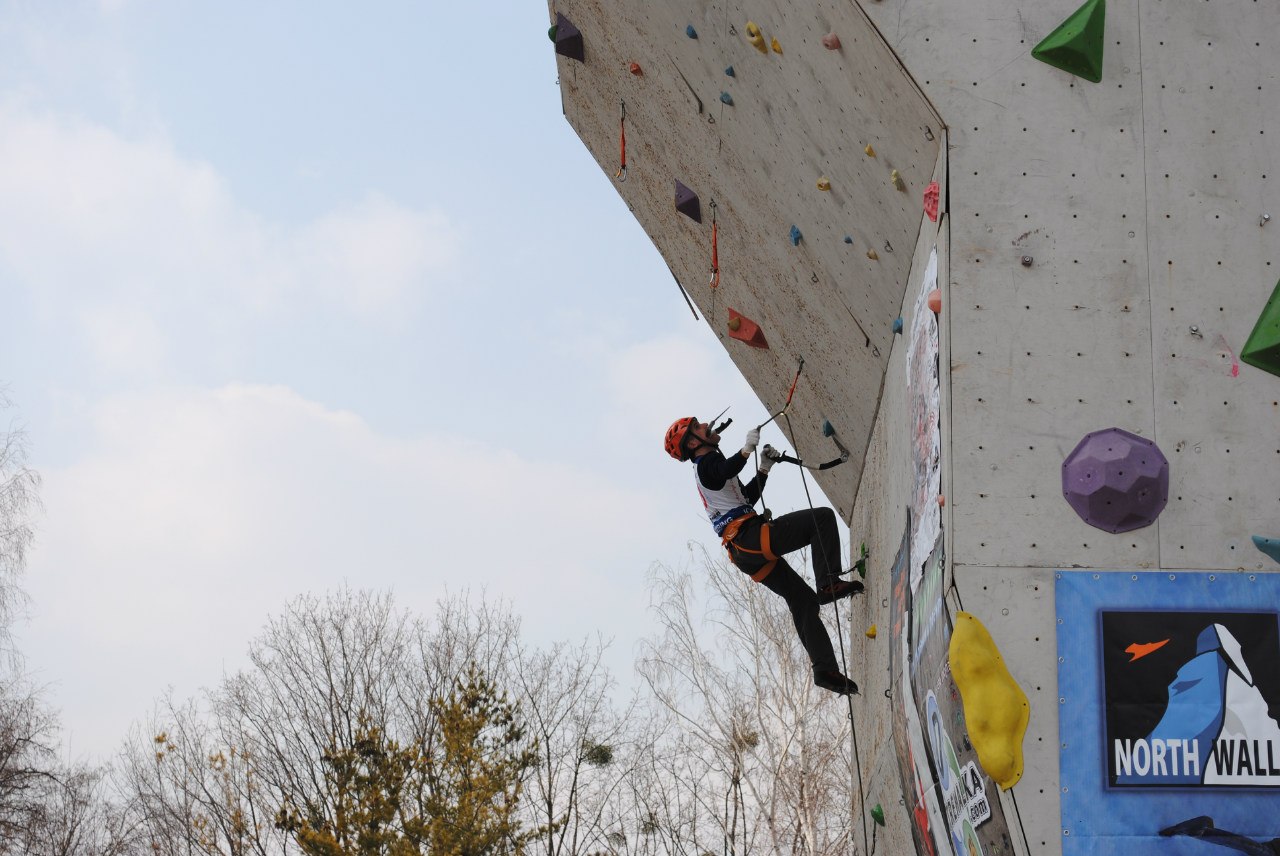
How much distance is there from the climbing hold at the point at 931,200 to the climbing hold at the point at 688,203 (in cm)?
282

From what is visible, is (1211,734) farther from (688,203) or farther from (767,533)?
(688,203)

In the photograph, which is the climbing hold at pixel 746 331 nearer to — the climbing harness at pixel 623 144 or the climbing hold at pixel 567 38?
the climbing harness at pixel 623 144

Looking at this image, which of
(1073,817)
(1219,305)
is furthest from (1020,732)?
(1219,305)

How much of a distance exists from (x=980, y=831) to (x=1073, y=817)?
0.34 meters

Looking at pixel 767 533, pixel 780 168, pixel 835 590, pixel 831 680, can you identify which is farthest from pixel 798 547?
pixel 780 168

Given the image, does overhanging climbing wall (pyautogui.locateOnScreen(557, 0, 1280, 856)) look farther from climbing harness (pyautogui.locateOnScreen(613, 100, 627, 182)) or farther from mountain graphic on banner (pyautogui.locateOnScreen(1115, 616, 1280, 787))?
climbing harness (pyautogui.locateOnScreen(613, 100, 627, 182))

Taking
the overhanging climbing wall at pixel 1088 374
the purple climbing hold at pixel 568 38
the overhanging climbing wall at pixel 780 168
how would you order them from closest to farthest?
1. the overhanging climbing wall at pixel 1088 374
2. the overhanging climbing wall at pixel 780 168
3. the purple climbing hold at pixel 568 38

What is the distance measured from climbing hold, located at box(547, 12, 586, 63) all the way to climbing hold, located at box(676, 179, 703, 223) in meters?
1.05

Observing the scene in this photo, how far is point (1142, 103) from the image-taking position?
4117mm

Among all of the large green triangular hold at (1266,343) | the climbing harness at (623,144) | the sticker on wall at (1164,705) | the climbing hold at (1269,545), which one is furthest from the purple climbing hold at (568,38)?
the climbing hold at (1269,545)

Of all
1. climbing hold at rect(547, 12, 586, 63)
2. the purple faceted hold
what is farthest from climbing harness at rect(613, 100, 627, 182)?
the purple faceted hold

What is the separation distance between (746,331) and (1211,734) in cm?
417

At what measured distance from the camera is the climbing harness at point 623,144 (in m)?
→ 7.52

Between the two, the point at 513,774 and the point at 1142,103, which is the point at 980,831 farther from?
the point at 513,774
